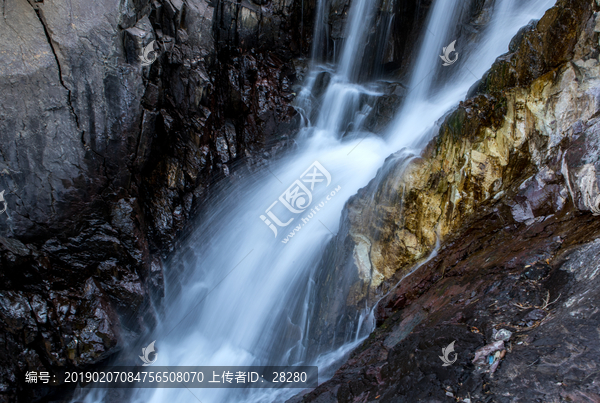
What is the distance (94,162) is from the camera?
598 cm

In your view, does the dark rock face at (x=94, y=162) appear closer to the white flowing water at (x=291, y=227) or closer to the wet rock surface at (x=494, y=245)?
the white flowing water at (x=291, y=227)

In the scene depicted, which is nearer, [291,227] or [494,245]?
[494,245]

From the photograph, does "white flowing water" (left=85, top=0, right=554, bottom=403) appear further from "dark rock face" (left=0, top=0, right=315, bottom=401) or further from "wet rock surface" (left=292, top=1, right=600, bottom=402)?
"wet rock surface" (left=292, top=1, right=600, bottom=402)

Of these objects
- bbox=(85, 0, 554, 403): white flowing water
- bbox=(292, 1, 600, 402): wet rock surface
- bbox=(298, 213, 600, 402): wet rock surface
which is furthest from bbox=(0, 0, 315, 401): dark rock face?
bbox=(298, 213, 600, 402): wet rock surface

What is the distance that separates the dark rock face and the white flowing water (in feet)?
2.33

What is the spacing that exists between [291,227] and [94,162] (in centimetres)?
407

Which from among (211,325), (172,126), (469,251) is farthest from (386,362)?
(172,126)

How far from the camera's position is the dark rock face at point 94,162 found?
5.37 metres

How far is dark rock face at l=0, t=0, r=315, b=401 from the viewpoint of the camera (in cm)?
537

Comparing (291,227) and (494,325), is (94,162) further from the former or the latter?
(494,325)

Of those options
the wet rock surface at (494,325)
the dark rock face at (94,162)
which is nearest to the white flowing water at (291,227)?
the dark rock face at (94,162)

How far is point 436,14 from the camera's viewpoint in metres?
8.59

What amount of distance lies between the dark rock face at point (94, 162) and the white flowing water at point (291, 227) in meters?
0.71

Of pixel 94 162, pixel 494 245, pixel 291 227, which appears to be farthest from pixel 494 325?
pixel 94 162
